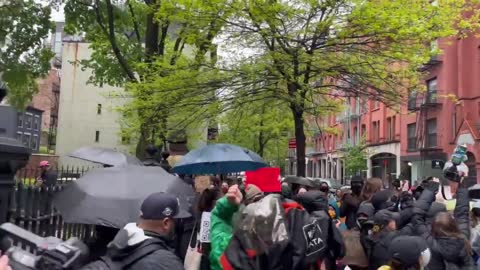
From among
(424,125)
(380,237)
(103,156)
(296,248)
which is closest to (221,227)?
(296,248)

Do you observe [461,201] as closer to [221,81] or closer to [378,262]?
[378,262]

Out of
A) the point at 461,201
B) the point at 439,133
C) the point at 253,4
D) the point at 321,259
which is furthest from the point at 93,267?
the point at 439,133

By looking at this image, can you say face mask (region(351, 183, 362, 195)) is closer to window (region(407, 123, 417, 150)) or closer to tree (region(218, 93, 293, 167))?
tree (region(218, 93, 293, 167))

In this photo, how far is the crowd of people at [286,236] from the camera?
3.00m

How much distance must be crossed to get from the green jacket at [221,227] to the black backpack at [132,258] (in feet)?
3.57

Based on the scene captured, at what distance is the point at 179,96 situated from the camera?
11.6 m

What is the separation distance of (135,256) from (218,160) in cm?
578

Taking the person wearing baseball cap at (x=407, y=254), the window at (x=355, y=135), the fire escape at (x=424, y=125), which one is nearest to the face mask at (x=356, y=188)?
Answer: the person wearing baseball cap at (x=407, y=254)

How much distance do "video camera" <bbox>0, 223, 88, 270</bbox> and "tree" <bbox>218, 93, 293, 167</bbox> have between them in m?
9.74

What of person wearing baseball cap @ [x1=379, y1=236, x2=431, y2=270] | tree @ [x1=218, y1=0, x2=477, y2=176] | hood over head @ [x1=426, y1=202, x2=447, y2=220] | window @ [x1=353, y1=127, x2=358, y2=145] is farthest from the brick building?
person wearing baseball cap @ [x1=379, y1=236, x2=431, y2=270]

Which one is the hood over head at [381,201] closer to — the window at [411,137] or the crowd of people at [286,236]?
the crowd of people at [286,236]

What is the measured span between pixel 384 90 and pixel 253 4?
3.92 m

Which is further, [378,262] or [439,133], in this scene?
[439,133]

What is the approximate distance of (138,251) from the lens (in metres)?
2.88
